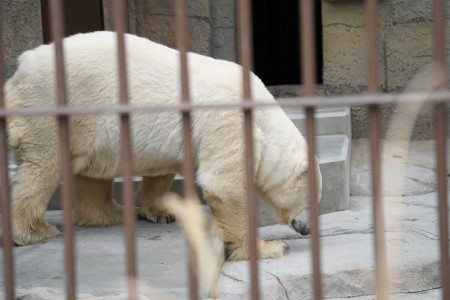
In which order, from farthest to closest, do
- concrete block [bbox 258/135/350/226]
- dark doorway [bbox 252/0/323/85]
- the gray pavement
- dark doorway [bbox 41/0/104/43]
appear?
1. dark doorway [bbox 252/0/323/85]
2. dark doorway [bbox 41/0/104/43]
3. concrete block [bbox 258/135/350/226]
4. the gray pavement

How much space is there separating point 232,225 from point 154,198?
3.35 ft

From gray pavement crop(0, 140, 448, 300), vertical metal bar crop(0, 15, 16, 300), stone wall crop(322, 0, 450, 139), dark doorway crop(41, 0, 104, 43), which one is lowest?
gray pavement crop(0, 140, 448, 300)

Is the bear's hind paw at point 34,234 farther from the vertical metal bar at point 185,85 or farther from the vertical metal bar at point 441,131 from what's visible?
the vertical metal bar at point 441,131

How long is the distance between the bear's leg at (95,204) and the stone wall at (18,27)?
7.46 feet

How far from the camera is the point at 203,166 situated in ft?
15.7

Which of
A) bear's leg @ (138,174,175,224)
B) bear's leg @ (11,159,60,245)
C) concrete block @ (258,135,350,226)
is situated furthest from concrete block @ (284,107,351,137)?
bear's leg @ (11,159,60,245)

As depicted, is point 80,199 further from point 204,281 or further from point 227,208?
point 204,281

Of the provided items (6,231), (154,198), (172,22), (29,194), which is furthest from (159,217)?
(172,22)

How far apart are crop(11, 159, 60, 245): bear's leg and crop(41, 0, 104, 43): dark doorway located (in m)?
3.53

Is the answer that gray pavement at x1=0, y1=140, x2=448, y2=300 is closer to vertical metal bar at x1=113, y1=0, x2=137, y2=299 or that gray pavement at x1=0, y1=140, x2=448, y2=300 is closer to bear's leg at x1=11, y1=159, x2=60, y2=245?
bear's leg at x1=11, y1=159, x2=60, y2=245

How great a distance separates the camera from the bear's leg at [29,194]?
16.1 feet

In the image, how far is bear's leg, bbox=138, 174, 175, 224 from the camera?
5633 mm

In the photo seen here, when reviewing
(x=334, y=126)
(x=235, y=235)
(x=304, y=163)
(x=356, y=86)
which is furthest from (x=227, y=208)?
(x=356, y=86)

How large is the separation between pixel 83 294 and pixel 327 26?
5505 millimetres
